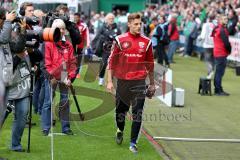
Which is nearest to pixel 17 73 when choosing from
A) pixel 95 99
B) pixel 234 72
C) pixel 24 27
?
pixel 24 27

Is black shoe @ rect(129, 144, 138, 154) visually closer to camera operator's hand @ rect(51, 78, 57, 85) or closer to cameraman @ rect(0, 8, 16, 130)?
camera operator's hand @ rect(51, 78, 57, 85)

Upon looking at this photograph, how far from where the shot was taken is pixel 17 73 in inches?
409

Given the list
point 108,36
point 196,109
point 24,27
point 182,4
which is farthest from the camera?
point 182,4

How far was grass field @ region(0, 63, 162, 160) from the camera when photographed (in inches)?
413

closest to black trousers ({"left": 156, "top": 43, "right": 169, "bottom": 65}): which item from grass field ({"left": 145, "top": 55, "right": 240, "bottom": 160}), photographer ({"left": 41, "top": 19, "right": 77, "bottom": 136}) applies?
grass field ({"left": 145, "top": 55, "right": 240, "bottom": 160})

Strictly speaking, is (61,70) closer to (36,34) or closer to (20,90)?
(20,90)

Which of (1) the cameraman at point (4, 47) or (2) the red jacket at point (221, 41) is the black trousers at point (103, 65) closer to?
(2) the red jacket at point (221, 41)

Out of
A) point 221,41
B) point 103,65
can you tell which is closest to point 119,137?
point 103,65

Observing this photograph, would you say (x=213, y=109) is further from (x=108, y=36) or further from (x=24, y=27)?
(x=24, y=27)

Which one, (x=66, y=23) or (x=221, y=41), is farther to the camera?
(x=221, y=41)

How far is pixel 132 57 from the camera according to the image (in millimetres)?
10828

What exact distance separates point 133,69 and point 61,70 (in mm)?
1514

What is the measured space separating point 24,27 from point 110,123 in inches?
166

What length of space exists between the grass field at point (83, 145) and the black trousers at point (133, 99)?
0.43 meters
